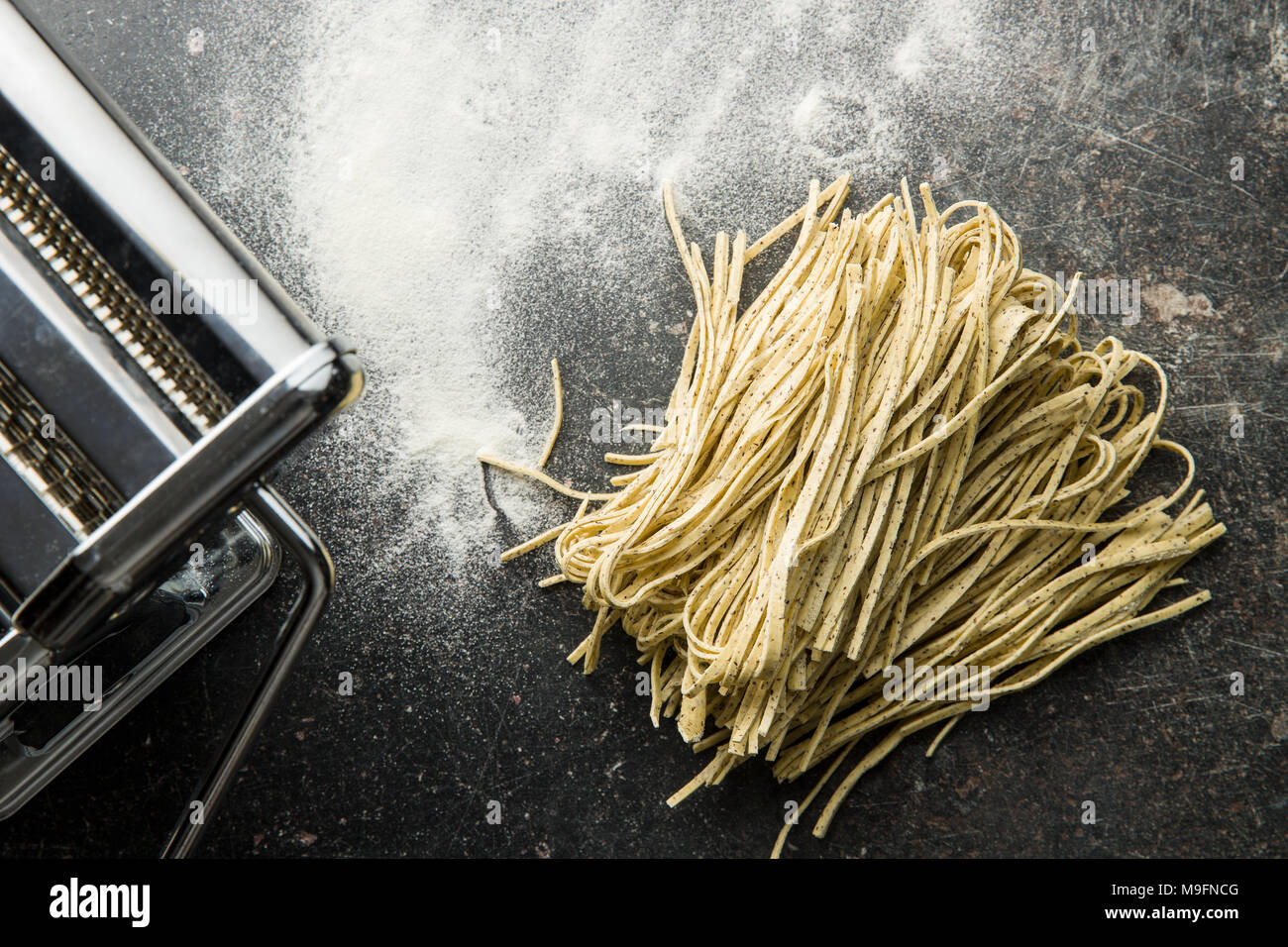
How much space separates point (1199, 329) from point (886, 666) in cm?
89

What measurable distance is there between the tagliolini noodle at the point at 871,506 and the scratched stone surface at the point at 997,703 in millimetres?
76

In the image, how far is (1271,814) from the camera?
1.70 m

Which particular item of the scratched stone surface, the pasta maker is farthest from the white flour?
the pasta maker

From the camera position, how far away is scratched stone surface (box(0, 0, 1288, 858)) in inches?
67.3

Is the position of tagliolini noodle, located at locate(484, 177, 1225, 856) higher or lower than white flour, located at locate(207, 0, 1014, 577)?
lower

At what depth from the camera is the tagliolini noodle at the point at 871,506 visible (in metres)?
1.54

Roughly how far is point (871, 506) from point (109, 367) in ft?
Answer: 3.60

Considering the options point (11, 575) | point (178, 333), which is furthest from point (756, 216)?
point (11, 575)

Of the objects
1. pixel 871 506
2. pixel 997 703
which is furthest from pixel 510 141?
pixel 997 703

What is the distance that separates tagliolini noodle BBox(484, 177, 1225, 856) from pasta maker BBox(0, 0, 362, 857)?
2.29ft

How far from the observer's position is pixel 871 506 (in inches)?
61.2

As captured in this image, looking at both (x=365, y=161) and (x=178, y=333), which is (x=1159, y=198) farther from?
(x=178, y=333)

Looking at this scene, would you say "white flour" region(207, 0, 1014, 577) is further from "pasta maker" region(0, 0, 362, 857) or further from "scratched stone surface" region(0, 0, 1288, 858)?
"pasta maker" region(0, 0, 362, 857)

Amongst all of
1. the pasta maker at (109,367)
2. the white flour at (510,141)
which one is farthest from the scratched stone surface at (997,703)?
the pasta maker at (109,367)
